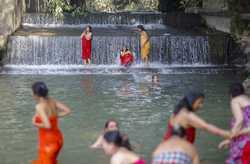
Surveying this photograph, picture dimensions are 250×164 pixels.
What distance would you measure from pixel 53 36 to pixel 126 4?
26.0m

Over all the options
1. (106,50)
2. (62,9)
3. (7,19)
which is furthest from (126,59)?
(62,9)

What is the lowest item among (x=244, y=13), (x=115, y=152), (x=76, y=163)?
(x=76, y=163)

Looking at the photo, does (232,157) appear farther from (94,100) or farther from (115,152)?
(94,100)

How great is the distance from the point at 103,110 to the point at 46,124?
552 centimetres

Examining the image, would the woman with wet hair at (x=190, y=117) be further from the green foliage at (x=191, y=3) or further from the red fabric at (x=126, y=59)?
the green foliage at (x=191, y=3)

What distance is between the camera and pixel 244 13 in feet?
61.0

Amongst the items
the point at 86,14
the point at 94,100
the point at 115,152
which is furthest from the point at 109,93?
the point at 86,14

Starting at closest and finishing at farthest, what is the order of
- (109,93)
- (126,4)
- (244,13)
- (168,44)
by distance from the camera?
(109,93), (244,13), (168,44), (126,4)

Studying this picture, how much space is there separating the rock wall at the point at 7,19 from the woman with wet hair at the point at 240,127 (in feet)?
46.2

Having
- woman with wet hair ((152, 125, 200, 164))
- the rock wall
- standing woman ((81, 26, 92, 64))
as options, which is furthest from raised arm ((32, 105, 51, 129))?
the rock wall

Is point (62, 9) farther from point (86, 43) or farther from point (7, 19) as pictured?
point (86, 43)

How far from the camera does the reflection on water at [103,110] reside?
8484 mm

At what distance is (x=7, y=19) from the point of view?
20.9m

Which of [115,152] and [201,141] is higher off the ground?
[115,152]
